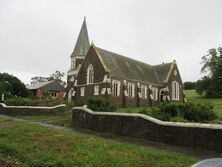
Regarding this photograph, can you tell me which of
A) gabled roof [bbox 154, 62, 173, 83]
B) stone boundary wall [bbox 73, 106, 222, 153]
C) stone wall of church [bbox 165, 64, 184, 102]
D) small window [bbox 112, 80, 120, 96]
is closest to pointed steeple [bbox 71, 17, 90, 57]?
gabled roof [bbox 154, 62, 173, 83]

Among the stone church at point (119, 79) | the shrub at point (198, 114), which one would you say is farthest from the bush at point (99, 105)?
the stone church at point (119, 79)

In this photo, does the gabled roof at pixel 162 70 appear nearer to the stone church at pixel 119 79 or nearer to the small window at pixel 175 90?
the stone church at pixel 119 79

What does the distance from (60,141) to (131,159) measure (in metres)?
3.93

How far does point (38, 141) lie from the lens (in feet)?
42.5

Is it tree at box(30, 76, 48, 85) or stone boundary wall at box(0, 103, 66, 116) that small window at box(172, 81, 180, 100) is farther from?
tree at box(30, 76, 48, 85)

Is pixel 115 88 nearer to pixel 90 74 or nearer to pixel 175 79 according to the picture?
pixel 90 74

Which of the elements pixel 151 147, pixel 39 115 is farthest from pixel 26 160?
pixel 39 115

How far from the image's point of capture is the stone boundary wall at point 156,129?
12.0 meters

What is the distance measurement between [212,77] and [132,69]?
23293 millimetres

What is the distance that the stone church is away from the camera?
4297 centimetres

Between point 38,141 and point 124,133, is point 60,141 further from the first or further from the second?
point 124,133

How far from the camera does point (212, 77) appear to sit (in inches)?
2486

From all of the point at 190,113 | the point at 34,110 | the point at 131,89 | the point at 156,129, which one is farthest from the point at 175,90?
the point at 156,129

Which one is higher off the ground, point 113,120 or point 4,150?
point 113,120
